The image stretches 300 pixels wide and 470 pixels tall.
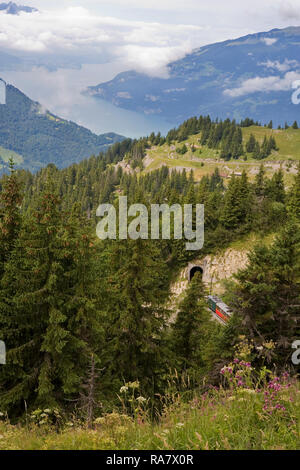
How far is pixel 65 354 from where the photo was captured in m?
15.1

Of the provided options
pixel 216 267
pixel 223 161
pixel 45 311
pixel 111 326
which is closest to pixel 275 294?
pixel 111 326

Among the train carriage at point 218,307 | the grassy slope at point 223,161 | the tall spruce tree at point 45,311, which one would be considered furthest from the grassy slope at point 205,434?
the grassy slope at point 223,161

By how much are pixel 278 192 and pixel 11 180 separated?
59.2 m

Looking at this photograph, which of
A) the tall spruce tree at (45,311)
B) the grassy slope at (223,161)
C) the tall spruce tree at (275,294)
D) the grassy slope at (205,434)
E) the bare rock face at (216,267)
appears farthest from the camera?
the grassy slope at (223,161)

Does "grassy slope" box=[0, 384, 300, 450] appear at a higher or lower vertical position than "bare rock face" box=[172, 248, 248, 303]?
higher

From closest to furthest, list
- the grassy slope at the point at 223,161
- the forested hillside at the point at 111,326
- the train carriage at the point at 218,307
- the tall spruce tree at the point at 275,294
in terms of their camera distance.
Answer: the forested hillside at the point at 111,326 < the tall spruce tree at the point at 275,294 < the train carriage at the point at 218,307 < the grassy slope at the point at 223,161

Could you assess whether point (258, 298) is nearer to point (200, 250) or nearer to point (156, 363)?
point (156, 363)

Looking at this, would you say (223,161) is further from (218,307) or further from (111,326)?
(111,326)

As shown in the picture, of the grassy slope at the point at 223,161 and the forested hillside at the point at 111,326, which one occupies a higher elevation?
the grassy slope at the point at 223,161

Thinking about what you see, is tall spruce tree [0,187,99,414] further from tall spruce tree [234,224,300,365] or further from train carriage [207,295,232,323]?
train carriage [207,295,232,323]

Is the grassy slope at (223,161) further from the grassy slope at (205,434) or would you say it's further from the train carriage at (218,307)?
the grassy slope at (205,434)

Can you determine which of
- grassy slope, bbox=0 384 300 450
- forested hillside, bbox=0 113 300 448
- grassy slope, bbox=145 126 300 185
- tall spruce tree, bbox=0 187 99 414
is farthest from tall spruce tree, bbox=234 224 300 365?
grassy slope, bbox=145 126 300 185

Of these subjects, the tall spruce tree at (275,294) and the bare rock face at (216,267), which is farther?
the bare rock face at (216,267)
